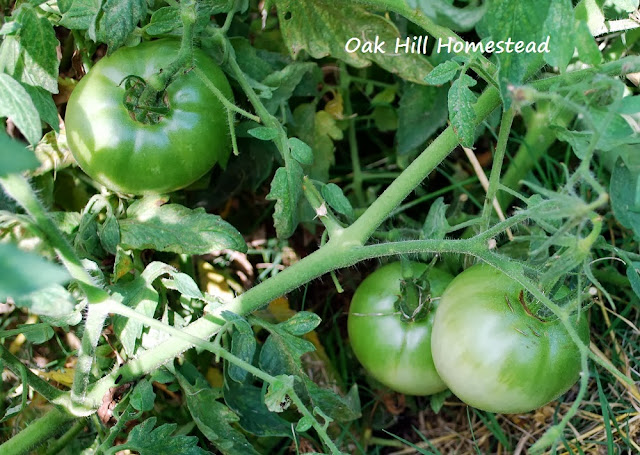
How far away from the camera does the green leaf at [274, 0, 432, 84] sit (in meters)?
1.27

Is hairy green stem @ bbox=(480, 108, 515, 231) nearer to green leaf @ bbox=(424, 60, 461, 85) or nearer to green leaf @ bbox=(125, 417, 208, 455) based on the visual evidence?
green leaf @ bbox=(424, 60, 461, 85)

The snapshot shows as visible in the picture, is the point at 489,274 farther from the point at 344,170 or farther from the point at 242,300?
the point at 344,170

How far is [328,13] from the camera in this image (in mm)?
1275

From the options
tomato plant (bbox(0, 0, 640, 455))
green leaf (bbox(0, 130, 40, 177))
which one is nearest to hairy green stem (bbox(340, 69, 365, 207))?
tomato plant (bbox(0, 0, 640, 455))

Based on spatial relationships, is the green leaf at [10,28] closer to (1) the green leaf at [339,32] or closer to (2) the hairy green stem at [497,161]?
(1) the green leaf at [339,32]

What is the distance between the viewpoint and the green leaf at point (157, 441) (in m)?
1.04

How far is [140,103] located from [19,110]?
0.85 ft

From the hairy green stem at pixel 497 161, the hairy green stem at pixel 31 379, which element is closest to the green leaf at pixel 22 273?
the hairy green stem at pixel 31 379

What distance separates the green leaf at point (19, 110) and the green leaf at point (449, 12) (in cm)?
51

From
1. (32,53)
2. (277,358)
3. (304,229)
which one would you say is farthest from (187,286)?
(304,229)

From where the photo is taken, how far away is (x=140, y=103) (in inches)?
42.2

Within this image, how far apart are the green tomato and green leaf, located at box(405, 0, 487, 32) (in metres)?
0.45

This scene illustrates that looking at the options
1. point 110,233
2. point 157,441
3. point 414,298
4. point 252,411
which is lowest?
point 252,411

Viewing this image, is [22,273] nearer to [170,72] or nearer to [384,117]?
[170,72]
